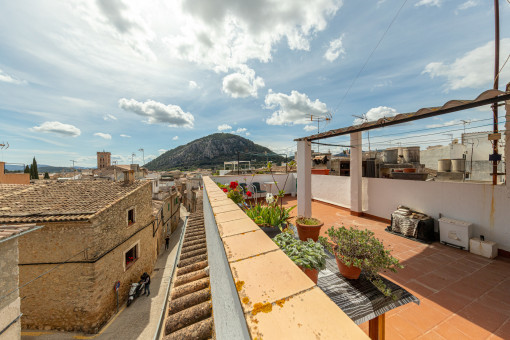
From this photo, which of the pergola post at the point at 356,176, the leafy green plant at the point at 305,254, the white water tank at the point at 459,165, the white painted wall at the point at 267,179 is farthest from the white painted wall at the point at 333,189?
the leafy green plant at the point at 305,254

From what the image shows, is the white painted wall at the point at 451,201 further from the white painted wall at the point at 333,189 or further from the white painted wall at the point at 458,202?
the white painted wall at the point at 333,189

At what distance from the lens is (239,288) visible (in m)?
0.72

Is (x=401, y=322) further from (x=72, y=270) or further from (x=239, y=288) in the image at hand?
(x=72, y=270)

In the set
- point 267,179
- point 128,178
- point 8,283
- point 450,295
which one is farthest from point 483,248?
point 128,178

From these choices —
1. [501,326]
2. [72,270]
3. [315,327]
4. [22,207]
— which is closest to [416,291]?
[501,326]

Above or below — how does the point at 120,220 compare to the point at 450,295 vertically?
below

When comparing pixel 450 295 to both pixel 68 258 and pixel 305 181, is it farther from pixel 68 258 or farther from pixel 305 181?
pixel 68 258

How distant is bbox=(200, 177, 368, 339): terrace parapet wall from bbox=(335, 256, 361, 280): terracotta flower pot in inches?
47.5

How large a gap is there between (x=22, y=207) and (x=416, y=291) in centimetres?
1409

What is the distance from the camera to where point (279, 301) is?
2.06 feet

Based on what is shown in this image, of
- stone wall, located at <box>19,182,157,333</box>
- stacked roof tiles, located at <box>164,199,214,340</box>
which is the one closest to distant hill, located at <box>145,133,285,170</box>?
stone wall, located at <box>19,182,157,333</box>

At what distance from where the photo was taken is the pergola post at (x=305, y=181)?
4.87 metres

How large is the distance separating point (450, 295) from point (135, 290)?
13552 millimetres

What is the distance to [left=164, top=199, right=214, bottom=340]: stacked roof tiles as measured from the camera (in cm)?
130
